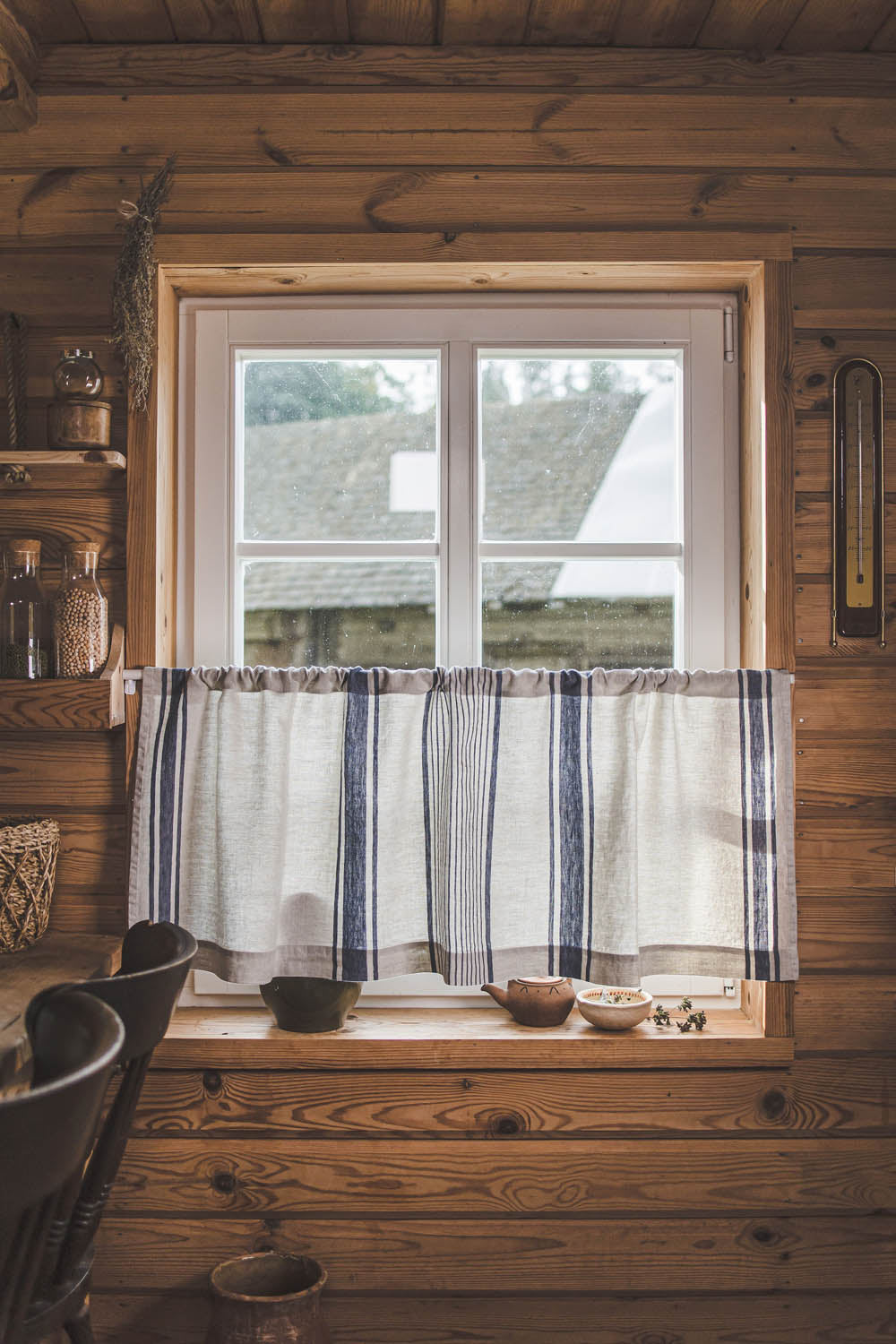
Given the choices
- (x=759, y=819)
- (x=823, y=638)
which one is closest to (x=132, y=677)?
(x=759, y=819)

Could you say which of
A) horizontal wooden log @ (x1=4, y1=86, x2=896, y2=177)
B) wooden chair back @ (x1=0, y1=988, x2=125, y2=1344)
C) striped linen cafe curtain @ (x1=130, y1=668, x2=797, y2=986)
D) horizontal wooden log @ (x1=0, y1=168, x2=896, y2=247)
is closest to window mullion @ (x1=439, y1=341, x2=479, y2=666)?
striped linen cafe curtain @ (x1=130, y1=668, x2=797, y2=986)

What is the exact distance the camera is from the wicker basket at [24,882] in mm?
1667

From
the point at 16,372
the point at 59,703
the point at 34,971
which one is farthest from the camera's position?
the point at 16,372

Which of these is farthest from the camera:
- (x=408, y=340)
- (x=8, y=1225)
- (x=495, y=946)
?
(x=408, y=340)

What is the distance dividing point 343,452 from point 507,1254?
5.24 ft

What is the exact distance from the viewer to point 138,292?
187 cm

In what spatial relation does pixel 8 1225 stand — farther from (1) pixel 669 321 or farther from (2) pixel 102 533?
(1) pixel 669 321

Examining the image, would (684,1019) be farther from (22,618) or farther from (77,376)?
(77,376)

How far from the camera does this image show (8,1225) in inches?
34.4

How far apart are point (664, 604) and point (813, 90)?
3.43ft

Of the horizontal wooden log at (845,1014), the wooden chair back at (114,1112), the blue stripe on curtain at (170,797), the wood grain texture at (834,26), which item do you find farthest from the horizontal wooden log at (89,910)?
the wood grain texture at (834,26)

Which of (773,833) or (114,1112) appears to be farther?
(773,833)

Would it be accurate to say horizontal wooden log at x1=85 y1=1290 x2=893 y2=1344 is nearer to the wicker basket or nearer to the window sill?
the window sill

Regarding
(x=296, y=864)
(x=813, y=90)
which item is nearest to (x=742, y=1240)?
(x=296, y=864)
